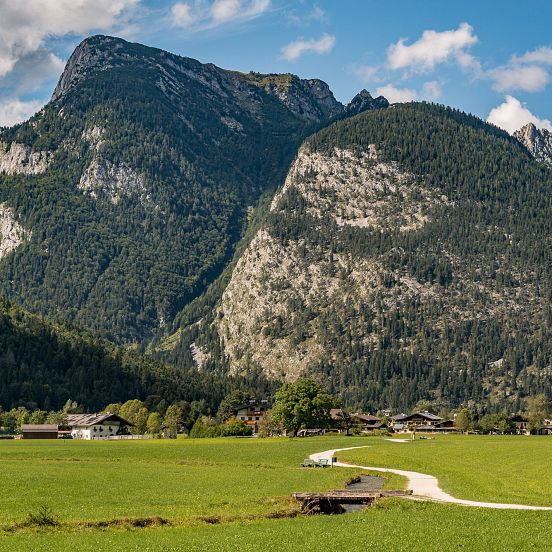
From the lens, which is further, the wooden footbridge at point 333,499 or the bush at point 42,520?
the wooden footbridge at point 333,499

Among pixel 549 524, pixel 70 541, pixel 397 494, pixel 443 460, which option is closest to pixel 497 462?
pixel 443 460

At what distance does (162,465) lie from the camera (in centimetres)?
11275

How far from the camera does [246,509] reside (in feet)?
214

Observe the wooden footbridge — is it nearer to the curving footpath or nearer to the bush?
the curving footpath

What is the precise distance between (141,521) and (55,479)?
99.3 ft

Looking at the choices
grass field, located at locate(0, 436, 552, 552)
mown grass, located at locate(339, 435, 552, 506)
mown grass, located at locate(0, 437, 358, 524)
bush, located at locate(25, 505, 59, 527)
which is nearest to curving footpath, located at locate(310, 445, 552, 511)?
mown grass, located at locate(339, 435, 552, 506)

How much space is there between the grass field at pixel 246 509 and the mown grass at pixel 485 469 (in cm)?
17

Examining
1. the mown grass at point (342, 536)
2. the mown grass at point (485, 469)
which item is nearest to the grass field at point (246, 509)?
the mown grass at point (342, 536)

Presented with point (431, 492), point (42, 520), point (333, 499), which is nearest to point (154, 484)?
point (333, 499)

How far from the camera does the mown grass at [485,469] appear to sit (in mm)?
75000

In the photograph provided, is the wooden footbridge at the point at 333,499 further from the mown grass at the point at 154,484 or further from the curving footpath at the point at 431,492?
the curving footpath at the point at 431,492

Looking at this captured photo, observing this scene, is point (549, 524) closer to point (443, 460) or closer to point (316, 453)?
point (443, 460)

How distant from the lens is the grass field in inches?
1970

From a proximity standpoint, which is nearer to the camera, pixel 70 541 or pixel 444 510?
pixel 70 541
